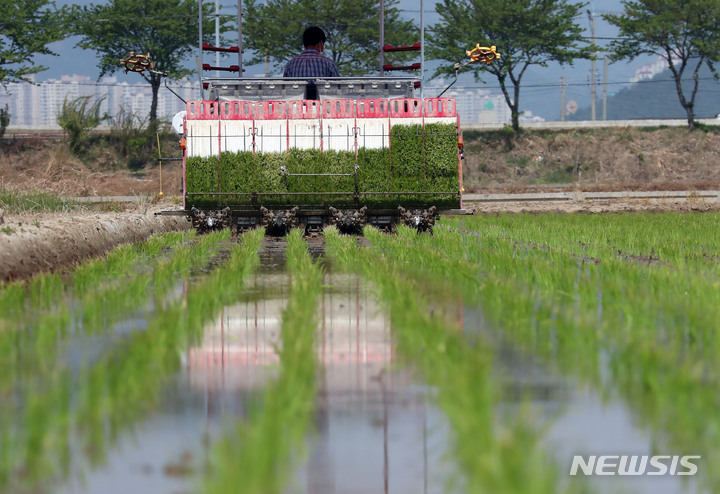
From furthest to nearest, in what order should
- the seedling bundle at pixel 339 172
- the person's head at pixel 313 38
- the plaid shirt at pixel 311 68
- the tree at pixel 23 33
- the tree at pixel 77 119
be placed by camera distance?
1. the tree at pixel 23 33
2. the tree at pixel 77 119
3. the person's head at pixel 313 38
4. the plaid shirt at pixel 311 68
5. the seedling bundle at pixel 339 172

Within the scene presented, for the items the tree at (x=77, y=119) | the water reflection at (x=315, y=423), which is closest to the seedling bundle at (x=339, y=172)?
the water reflection at (x=315, y=423)

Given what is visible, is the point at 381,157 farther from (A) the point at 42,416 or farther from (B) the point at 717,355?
(A) the point at 42,416

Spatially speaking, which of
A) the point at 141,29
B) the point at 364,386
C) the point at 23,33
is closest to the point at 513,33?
the point at 141,29

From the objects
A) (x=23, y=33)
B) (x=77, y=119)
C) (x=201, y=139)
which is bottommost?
(x=201, y=139)

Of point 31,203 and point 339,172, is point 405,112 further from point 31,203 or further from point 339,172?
point 31,203

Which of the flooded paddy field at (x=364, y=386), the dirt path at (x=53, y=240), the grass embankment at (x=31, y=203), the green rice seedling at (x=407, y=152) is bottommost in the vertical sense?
the flooded paddy field at (x=364, y=386)

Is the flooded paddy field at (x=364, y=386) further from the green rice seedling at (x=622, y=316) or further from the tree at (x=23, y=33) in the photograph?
the tree at (x=23, y=33)

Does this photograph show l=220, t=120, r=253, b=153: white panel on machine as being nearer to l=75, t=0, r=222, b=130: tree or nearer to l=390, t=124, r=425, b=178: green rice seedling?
l=390, t=124, r=425, b=178: green rice seedling

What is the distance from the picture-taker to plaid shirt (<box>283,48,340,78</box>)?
22812 millimetres

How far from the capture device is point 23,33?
69.2m

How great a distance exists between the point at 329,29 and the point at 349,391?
6936cm

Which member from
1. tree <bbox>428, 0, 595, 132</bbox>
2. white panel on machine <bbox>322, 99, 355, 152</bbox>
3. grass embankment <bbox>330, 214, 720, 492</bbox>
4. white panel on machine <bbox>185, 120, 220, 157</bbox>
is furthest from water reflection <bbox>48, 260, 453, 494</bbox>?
tree <bbox>428, 0, 595, 132</bbox>

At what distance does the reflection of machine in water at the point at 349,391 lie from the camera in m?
4.14

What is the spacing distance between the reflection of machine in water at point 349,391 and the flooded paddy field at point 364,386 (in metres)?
0.02
